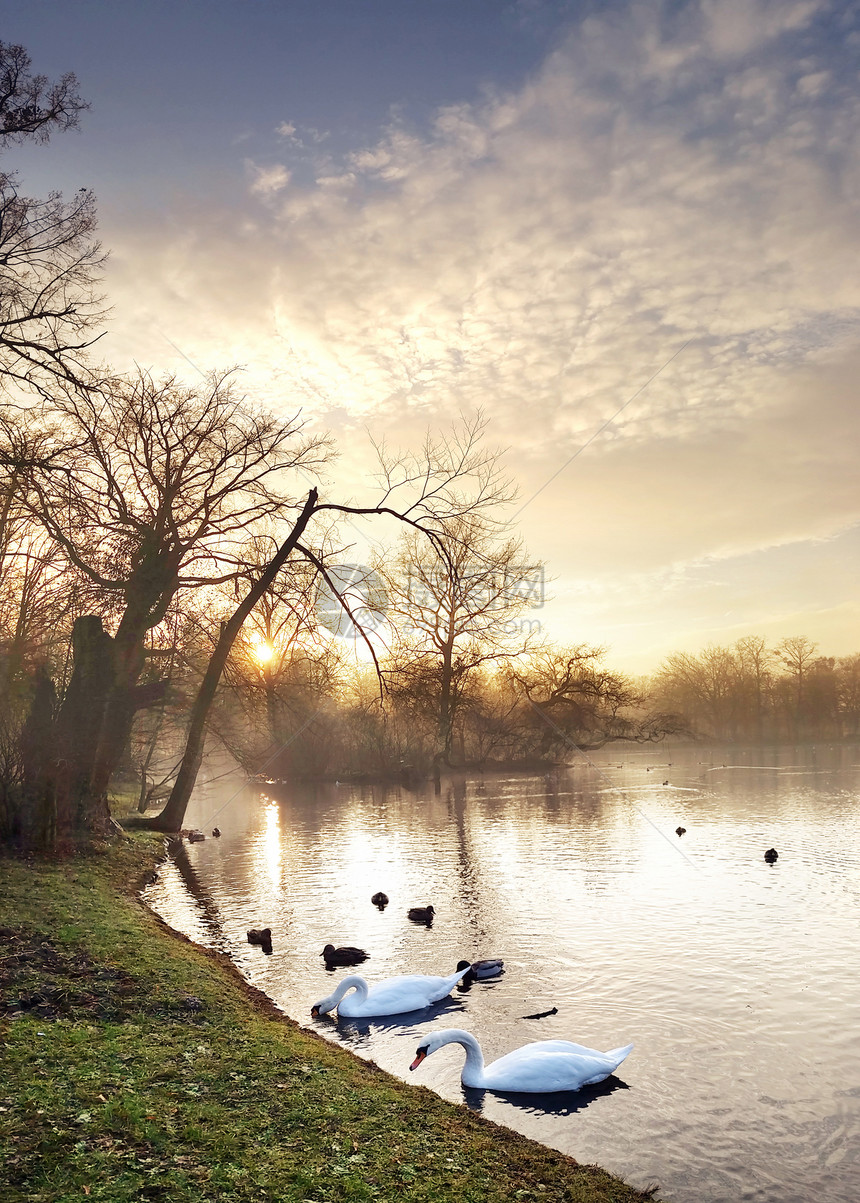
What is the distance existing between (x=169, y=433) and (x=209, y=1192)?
19872 millimetres

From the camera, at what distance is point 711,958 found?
1217 centimetres

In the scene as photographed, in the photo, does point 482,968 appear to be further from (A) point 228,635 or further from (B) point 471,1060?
(A) point 228,635

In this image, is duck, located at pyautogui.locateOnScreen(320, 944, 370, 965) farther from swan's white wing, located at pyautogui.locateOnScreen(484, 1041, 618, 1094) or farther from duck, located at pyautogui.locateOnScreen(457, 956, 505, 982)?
swan's white wing, located at pyautogui.locateOnScreen(484, 1041, 618, 1094)

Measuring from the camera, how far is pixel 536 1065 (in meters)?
7.94

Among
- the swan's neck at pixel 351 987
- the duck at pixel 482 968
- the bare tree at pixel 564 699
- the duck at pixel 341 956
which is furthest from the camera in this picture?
the bare tree at pixel 564 699

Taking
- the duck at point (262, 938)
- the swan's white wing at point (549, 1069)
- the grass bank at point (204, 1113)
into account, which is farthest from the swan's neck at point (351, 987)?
the duck at point (262, 938)

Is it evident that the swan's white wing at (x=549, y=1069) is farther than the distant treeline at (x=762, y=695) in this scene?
No

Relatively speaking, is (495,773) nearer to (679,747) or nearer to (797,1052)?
(679,747)

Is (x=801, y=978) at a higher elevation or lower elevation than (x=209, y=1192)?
lower

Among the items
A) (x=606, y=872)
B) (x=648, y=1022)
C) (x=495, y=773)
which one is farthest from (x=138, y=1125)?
(x=495, y=773)

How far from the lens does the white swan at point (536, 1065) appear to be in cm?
782

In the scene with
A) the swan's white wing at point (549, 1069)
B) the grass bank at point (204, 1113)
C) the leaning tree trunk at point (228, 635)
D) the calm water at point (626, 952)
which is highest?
the leaning tree trunk at point (228, 635)

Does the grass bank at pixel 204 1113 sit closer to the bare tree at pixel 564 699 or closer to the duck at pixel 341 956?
the duck at pixel 341 956

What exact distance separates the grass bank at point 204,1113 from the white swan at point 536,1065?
66 cm
